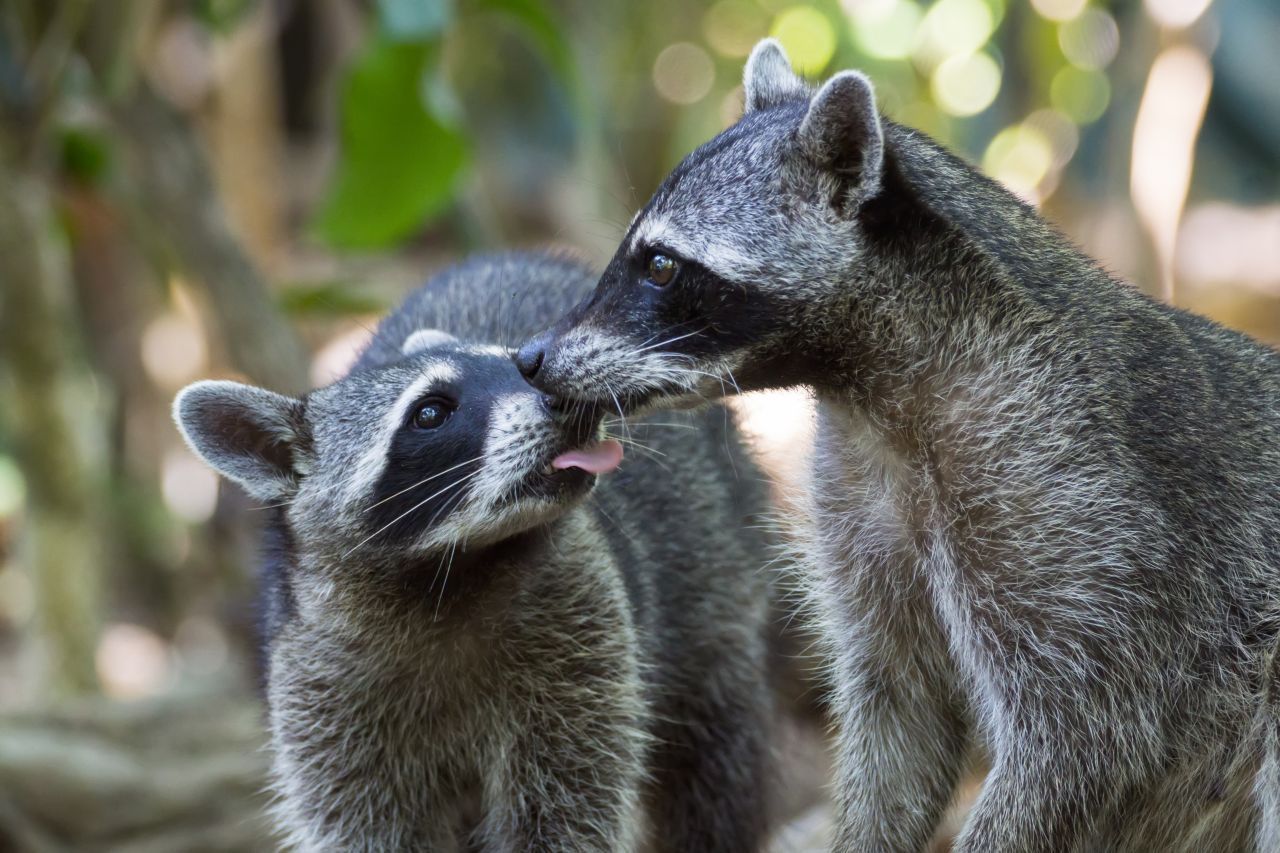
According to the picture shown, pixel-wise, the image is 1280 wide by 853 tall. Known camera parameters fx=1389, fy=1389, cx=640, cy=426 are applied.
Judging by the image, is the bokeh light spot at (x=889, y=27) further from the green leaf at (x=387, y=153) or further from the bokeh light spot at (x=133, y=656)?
the bokeh light spot at (x=133, y=656)

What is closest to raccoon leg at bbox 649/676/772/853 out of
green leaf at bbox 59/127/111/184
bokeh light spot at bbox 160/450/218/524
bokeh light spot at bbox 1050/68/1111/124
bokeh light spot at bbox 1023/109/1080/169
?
green leaf at bbox 59/127/111/184

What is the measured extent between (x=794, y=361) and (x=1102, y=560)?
1.07 metres

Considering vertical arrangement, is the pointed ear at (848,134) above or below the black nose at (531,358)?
above

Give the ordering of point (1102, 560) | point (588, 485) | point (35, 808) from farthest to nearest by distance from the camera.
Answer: point (35, 808) < point (588, 485) < point (1102, 560)

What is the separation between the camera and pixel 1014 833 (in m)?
4.01

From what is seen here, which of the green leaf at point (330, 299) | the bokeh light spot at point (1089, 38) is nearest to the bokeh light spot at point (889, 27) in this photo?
the bokeh light spot at point (1089, 38)

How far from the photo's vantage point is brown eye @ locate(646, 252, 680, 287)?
413cm

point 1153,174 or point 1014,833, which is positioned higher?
point 1153,174

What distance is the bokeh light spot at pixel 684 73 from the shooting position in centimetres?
2088

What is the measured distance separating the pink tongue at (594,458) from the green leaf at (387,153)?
3.95 meters

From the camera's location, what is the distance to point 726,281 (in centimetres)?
412

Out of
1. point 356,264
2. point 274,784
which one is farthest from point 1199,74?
point 356,264

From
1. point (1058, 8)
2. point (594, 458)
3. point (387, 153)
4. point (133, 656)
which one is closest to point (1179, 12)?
point (1058, 8)

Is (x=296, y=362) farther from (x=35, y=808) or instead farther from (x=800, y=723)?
(x=800, y=723)
